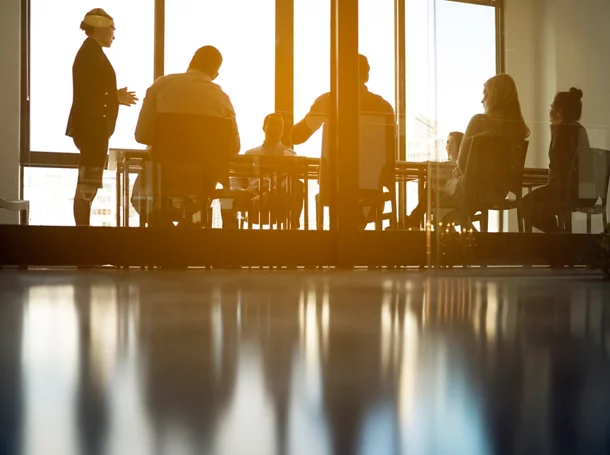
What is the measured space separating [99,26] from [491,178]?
7.05ft

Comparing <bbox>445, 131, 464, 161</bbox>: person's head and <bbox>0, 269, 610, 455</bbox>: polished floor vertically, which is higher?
<bbox>445, 131, 464, 161</bbox>: person's head

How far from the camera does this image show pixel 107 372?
0.55 m

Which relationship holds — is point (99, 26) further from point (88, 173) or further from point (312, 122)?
point (312, 122)

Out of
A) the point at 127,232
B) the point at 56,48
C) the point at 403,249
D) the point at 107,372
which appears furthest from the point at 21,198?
the point at 107,372

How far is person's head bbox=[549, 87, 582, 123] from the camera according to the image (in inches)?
132

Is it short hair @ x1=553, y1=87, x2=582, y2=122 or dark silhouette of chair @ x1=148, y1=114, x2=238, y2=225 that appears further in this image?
dark silhouette of chair @ x1=148, y1=114, x2=238, y2=225

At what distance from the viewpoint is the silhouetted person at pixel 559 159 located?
130 inches

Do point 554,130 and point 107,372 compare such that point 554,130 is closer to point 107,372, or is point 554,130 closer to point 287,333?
point 287,333

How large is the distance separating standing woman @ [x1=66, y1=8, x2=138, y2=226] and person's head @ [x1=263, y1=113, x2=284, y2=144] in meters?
0.83

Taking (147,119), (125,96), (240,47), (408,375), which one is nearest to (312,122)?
(240,47)

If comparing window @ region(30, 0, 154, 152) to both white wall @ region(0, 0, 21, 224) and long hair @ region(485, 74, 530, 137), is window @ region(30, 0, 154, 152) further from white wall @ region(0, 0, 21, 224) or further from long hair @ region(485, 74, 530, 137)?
long hair @ region(485, 74, 530, 137)

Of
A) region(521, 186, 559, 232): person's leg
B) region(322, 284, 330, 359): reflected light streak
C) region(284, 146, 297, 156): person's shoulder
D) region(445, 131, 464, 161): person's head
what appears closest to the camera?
region(322, 284, 330, 359): reflected light streak

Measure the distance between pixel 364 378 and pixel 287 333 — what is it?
36 cm

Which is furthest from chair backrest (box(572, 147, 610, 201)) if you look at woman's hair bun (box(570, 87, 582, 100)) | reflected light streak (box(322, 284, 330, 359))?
reflected light streak (box(322, 284, 330, 359))
